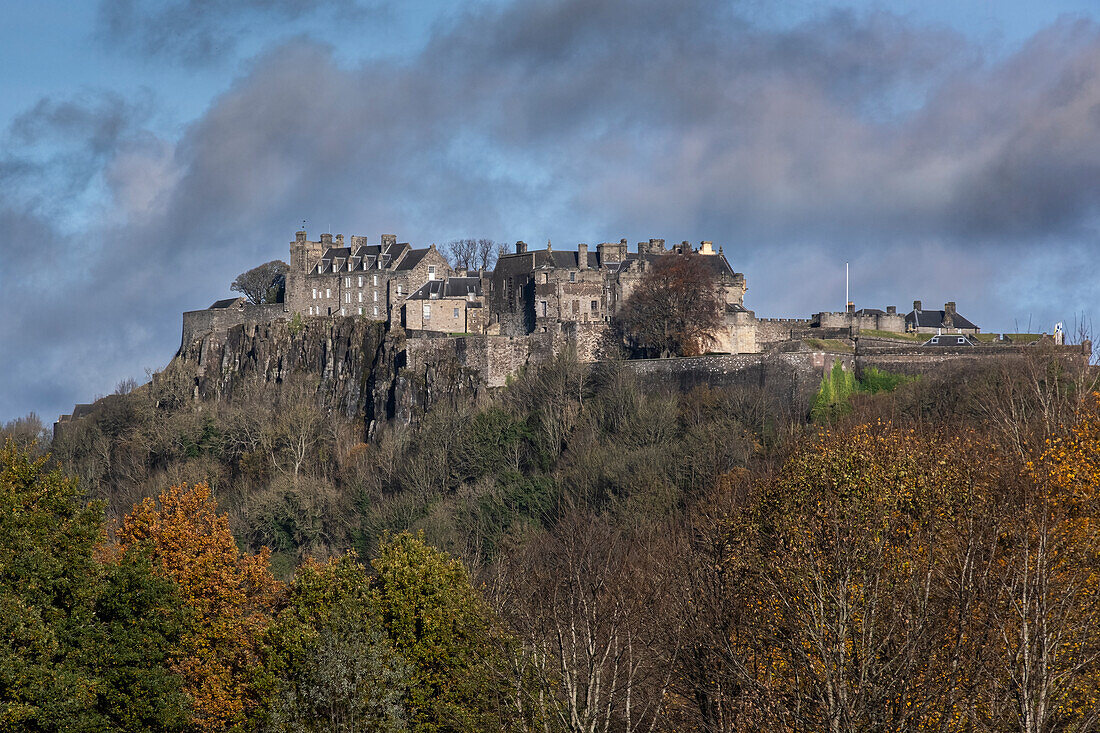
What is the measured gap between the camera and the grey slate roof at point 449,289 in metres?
79.3

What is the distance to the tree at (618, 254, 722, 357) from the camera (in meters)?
69.6

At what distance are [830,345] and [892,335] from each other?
7.37 metres

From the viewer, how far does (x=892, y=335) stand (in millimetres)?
73375

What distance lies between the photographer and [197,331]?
290 ft

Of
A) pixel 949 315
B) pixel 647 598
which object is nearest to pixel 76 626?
pixel 647 598

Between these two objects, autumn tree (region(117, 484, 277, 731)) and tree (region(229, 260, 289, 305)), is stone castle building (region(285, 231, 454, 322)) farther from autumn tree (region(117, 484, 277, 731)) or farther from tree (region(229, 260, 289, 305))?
autumn tree (region(117, 484, 277, 731))

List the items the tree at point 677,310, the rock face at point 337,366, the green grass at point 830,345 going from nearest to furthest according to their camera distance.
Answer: the green grass at point 830,345
the tree at point 677,310
the rock face at point 337,366

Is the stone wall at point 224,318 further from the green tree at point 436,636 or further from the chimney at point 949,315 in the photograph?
the green tree at point 436,636

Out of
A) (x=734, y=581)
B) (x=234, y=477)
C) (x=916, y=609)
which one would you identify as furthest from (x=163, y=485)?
(x=916, y=609)

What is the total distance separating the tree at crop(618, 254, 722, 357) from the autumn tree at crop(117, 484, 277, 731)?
120 feet

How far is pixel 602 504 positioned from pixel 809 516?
28.0m

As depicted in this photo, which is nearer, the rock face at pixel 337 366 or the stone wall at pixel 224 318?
the rock face at pixel 337 366

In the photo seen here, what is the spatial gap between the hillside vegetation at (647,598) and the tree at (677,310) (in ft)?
40.5

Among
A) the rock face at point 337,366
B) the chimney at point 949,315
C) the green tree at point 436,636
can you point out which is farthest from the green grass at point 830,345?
the green tree at point 436,636
